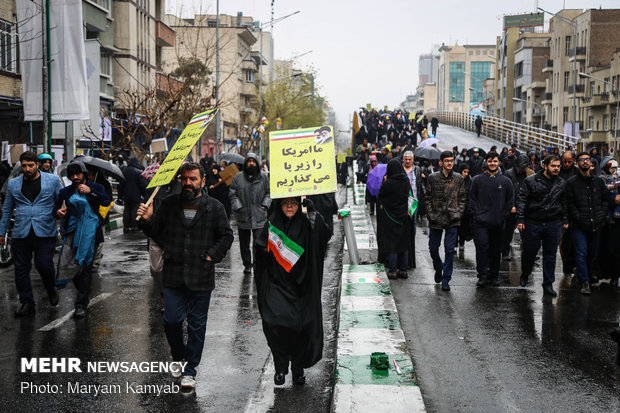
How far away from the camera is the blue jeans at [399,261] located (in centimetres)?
1115

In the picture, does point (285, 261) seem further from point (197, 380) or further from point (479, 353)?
point (479, 353)

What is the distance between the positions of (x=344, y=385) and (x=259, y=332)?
8.02 feet

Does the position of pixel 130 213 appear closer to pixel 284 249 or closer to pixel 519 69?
pixel 284 249

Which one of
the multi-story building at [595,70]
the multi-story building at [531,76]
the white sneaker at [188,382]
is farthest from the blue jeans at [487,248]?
the multi-story building at [531,76]

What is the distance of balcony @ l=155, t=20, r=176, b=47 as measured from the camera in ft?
138

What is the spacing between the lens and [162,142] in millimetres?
21547

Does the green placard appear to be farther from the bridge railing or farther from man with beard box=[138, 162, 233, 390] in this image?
man with beard box=[138, 162, 233, 390]

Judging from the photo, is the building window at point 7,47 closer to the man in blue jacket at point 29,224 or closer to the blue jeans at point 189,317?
the man in blue jacket at point 29,224

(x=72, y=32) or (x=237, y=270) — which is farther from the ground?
(x=72, y=32)

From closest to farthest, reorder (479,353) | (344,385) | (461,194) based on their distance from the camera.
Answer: (344,385) → (479,353) → (461,194)

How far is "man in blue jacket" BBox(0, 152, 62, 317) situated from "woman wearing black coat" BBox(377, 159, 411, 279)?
4.61 meters

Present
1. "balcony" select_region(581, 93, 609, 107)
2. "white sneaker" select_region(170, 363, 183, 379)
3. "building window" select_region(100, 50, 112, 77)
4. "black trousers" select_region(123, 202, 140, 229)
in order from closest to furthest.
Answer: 1. "white sneaker" select_region(170, 363, 183, 379)
2. "black trousers" select_region(123, 202, 140, 229)
3. "building window" select_region(100, 50, 112, 77)
4. "balcony" select_region(581, 93, 609, 107)

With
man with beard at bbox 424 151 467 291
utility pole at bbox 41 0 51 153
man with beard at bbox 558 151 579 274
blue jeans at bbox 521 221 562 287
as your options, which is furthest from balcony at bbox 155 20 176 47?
blue jeans at bbox 521 221 562 287

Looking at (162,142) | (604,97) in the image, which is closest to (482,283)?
(162,142)
